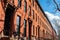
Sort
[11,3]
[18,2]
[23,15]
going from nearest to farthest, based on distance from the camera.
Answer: [11,3] < [18,2] < [23,15]

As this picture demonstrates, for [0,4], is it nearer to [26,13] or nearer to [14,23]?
[14,23]

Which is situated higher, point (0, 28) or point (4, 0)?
point (4, 0)

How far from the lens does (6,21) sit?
88.8ft

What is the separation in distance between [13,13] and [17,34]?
3425 millimetres

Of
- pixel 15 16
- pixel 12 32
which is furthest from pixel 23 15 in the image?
pixel 12 32

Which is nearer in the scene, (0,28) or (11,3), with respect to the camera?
(0,28)

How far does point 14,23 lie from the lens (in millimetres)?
28812

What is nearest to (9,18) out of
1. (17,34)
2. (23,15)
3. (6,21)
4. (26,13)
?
(6,21)

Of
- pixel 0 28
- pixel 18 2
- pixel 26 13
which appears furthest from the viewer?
pixel 26 13

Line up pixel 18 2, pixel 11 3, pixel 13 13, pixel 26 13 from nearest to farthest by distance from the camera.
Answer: pixel 11 3, pixel 13 13, pixel 18 2, pixel 26 13

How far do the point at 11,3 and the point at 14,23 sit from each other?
346cm

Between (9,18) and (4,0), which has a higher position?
(4,0)

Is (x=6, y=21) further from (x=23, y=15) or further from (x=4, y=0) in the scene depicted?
(x=23, y=15)

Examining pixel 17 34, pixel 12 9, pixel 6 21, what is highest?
pixel 12 9
